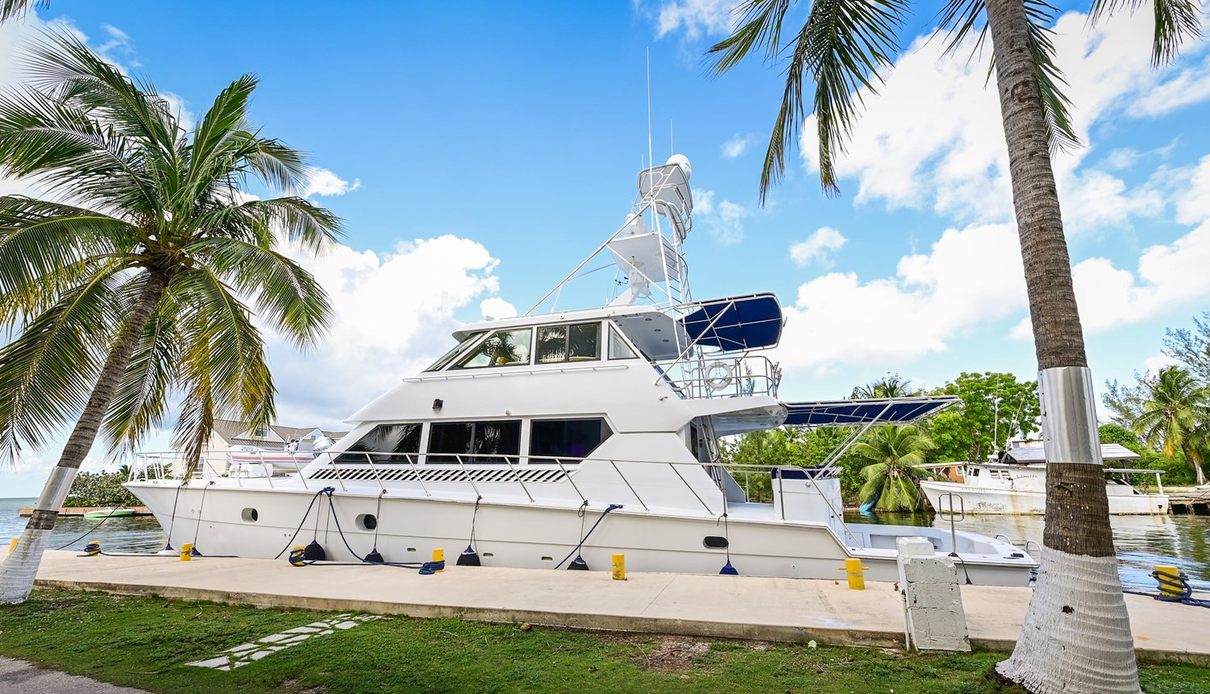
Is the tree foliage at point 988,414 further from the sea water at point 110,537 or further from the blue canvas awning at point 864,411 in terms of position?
the sea water at point 110,537

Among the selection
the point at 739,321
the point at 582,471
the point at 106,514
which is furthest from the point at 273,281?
the point at 106,514

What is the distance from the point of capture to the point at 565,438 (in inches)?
324

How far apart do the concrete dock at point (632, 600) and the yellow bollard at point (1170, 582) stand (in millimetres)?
238

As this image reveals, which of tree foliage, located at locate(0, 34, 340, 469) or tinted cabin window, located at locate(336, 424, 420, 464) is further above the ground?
tree foliage, located at locate(0, 34, 340, 469)

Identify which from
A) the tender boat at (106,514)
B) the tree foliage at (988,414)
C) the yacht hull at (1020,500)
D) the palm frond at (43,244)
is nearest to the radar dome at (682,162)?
the palm frond at (43,244)

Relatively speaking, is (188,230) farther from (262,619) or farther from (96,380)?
(262,619)

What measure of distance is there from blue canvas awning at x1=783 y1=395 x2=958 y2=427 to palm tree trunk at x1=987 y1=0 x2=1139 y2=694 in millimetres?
4797

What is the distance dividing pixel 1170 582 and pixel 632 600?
198 inches

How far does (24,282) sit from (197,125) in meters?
2.55

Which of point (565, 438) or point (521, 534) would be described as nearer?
point (521, 534)

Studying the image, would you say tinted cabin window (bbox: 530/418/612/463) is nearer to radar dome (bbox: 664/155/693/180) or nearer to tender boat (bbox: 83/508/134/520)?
radar dome (bbox: 664/155/693/180)

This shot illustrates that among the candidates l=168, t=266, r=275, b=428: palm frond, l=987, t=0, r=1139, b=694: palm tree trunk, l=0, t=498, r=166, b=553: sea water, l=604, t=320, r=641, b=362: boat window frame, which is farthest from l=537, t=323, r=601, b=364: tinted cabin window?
l=0, t=498, r=166, b=553: sea water

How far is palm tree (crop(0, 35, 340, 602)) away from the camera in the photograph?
5.97m

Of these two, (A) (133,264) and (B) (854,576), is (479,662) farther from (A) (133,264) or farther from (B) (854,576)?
(A) (133,264)
